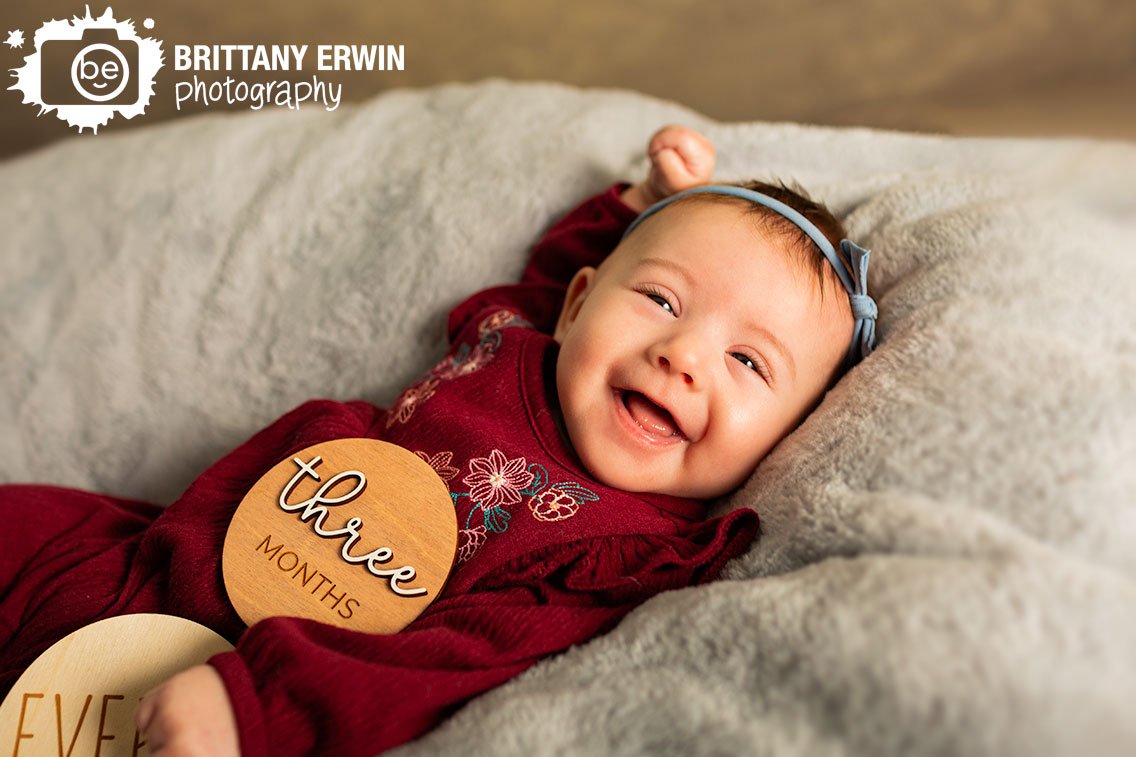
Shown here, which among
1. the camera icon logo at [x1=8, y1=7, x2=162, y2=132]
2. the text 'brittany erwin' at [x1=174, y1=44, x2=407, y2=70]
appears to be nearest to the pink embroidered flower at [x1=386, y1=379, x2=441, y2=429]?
the camera icon logo at [x1=8, y1=7, x2=162, y2=132]

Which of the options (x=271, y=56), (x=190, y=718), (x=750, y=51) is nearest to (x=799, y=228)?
(x=190, y=718)

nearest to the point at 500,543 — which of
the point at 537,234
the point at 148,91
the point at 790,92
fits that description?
the point at 537,234

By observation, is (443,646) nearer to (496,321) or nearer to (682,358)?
(682,358)

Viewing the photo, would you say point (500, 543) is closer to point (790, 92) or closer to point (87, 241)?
point (87, 241)

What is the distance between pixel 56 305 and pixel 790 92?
1.48 m

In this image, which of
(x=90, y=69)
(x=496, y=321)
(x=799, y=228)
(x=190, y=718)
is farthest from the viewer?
(x=90, y=69)

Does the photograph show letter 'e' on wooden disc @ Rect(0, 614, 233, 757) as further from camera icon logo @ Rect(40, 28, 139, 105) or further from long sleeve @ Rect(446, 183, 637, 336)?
camera icon logo @ Rect(40, 28, 139, 105)

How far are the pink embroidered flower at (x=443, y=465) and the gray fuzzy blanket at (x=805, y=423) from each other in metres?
0.26

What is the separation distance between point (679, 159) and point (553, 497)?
509mm

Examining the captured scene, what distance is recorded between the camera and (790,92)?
1961 mm

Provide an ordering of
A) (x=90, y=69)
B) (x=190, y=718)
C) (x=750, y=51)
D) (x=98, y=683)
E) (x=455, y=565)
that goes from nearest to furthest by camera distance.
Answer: (x=190, y=718) < (x=98, y=683) < (x=455, y=565) < (x=90, y=69) < (x=750, y=51)

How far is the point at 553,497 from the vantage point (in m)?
0.88

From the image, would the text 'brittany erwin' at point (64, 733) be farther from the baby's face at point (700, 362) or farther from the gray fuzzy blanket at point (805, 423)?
the baby's face at point (700, 362)

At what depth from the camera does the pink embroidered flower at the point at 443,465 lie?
0.92 meters
